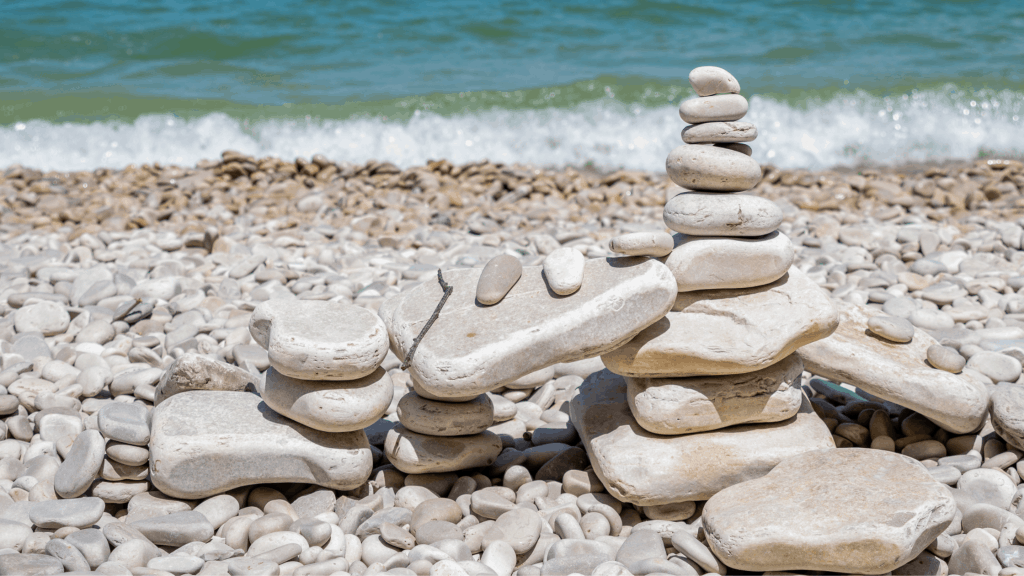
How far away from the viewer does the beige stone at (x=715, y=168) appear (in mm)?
2600

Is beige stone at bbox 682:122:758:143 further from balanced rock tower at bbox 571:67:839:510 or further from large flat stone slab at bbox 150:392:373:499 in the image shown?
large flat stone slab at bbox 150:392:373:499

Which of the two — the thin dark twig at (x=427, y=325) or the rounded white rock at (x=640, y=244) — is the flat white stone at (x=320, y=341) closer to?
the thin dark twig at (x=427, y=325)

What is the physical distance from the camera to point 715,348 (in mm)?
2479

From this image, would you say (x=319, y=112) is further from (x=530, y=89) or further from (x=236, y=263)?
(x=236, y=263)

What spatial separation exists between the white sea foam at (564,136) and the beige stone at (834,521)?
23.3 ft

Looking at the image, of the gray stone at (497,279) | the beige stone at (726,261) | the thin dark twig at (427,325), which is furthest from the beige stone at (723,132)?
the thin dark twig at (427,325)

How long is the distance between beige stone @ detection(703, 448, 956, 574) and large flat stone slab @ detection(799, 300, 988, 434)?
41cm

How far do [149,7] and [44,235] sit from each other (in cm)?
890

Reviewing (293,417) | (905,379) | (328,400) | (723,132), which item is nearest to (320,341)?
(328,400)

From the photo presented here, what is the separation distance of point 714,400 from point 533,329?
746 mm

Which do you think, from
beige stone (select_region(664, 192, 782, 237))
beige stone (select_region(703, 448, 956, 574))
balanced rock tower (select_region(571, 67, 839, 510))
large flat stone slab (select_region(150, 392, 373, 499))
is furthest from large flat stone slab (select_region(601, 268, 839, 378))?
large flat stone slab (select_region(150, 392, 373, 499))

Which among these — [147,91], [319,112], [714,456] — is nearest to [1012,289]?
[714,456]

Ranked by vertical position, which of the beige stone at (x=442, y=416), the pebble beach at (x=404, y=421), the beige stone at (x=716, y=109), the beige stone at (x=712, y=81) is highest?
the beige stone at (x=712, y=81)

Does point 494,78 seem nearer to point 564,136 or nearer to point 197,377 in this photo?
point 564,136
